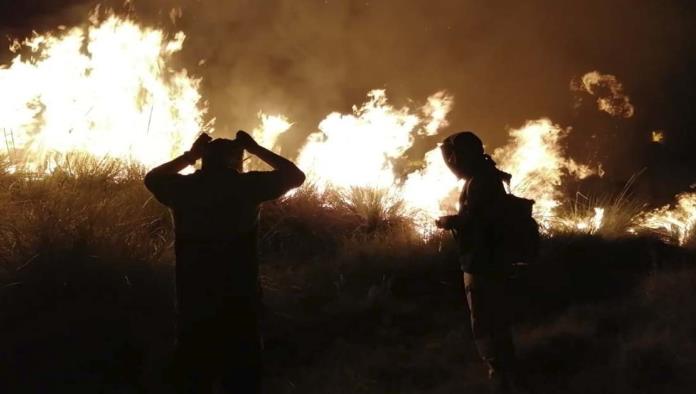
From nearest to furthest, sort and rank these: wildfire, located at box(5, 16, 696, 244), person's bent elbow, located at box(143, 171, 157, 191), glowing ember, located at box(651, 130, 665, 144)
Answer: person's bent elbow, located at box(143, 171, 157, 191) → wildfire, located at box(5, 16, 696, 244) → glowing ember, located at box(651, 130, 665, 144)

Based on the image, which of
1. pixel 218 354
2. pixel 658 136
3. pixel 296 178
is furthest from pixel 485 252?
pixel 658 136

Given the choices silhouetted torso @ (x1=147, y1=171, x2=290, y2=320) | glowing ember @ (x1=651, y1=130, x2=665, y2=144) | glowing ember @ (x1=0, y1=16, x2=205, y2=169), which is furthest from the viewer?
glowing ember @ (x1=651, y1=130, x2=665, y2=144)

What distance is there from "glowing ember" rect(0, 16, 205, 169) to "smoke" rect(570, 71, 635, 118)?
22.3 feet

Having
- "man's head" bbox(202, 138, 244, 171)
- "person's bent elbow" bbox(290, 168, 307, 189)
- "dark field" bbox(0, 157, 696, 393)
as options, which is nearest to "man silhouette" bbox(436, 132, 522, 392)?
"dark field" bbox(0, 157, 696, 393)


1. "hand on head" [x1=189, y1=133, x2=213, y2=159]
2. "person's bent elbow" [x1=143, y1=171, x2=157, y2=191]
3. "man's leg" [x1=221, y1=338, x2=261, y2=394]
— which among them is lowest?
"man's leg" [x1=221, y1=338, x2=261, y2=394]

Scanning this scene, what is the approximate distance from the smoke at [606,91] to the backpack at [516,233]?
25.3 feet

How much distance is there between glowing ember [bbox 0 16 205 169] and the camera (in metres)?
8.81

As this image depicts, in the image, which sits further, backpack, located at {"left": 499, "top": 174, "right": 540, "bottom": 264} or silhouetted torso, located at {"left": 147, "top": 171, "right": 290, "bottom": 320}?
backpack, located at {"left": 499, "top": 174, "right": 540, "bottom": 264}

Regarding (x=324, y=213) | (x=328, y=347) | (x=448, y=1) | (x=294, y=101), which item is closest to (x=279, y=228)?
(x=324, y=213)

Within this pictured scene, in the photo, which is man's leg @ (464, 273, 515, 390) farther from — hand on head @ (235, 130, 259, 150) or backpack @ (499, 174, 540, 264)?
hand on head @ (235, 130, 259, 150)

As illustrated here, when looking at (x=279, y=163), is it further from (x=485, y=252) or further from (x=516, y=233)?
(x=516, y=233)

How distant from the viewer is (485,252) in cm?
387

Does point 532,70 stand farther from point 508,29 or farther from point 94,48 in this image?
point 94,48

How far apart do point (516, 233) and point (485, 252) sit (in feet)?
0.78
